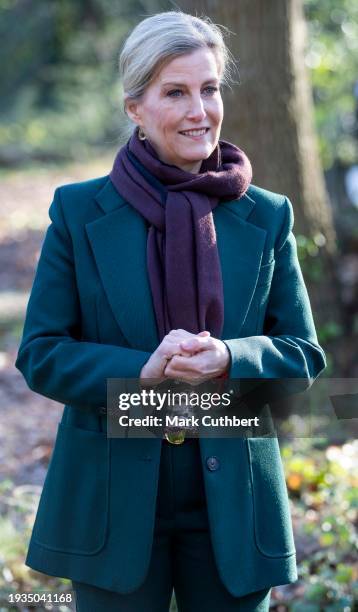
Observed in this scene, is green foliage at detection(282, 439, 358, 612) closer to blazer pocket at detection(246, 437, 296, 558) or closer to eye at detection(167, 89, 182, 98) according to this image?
blazer pocket at detection(246, 437, 296, 558)

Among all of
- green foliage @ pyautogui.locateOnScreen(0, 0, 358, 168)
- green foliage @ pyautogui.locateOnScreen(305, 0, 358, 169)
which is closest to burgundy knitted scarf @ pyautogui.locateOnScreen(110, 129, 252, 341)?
green foliage @ pyautogui.locateOnScreen(305, 0, 358, 169)

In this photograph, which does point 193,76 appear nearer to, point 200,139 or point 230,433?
point 200,139

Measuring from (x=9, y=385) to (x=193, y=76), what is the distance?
173 inches

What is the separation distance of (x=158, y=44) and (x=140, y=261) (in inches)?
22.2

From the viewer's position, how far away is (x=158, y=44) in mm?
2643

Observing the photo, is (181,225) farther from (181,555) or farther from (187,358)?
(181,555)

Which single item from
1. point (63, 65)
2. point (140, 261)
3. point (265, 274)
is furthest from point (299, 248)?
point (63, 65)

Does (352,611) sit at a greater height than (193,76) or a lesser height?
lesser

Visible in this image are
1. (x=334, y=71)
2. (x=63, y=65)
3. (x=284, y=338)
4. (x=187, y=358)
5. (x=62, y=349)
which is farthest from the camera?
(x=63, y=65)

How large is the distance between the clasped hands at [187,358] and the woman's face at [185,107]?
519 millimetres

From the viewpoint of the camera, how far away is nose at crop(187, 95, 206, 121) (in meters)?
2.66

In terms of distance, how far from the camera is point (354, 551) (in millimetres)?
4281

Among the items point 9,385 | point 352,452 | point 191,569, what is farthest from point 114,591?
point 9,385

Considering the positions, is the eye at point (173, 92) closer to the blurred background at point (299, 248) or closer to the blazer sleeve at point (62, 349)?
the blurred background at point (299, 248)
